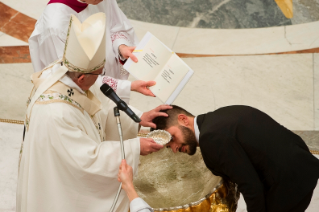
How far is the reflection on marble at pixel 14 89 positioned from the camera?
4582mm

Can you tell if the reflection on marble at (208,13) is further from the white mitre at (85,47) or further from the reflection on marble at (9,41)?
the white mitre at (85,47)

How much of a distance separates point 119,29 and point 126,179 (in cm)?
175

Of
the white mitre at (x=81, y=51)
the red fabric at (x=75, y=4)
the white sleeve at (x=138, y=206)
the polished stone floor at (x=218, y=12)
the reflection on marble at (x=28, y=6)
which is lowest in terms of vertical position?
the polished stone floor at (x=218, y=12)

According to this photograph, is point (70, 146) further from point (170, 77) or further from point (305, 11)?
point (305, 11)

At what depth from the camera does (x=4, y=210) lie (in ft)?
11.7

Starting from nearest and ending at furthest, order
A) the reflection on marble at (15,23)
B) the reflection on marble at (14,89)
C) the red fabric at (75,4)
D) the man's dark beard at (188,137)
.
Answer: the man's dark beard at (188,137) → the red fabric at (75,4) → the reflection on marble at (14,89) → the reflection on marble at (15,23)

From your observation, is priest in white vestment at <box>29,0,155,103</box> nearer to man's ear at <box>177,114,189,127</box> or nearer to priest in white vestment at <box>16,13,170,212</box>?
man's ear at <box>177,114,189,127</box>

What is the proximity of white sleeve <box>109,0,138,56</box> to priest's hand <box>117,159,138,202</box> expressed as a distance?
4.70ft

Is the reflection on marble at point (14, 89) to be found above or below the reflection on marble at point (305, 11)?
below

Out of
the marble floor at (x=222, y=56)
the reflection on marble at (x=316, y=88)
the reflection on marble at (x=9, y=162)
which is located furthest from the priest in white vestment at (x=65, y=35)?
the reflection on marble at (x=316, y=88)

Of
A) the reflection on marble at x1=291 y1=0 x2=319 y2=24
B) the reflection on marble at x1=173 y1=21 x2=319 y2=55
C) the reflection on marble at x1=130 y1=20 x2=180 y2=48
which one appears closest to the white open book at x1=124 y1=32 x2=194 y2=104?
the reflection on marble at x1=173 y1=21 x2=319 y2=55

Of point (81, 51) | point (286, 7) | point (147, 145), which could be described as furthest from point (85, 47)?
point (286, 7)

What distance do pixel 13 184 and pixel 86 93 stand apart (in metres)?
1.74

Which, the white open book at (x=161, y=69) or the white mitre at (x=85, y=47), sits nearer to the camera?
the white mitre at (x=85, y=47)
